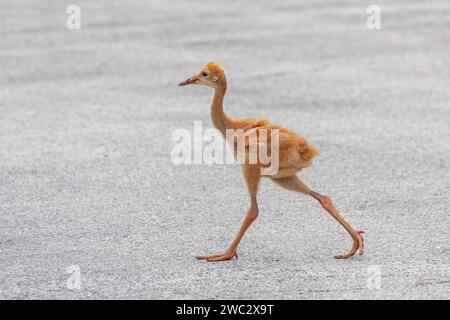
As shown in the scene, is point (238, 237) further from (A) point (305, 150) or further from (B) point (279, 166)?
(A) point (305, 150)

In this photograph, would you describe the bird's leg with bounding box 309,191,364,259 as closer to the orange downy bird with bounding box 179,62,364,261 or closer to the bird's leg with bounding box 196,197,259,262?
the orange downy bird with bounding box 179,62,364,261

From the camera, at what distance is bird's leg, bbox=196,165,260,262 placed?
5.55 meters

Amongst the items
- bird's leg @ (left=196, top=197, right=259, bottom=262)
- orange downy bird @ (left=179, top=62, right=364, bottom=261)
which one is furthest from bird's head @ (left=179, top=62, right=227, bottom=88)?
bird's leg @ (left=196, top=197, right=259, bottom=262)

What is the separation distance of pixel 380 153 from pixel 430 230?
2.14 m

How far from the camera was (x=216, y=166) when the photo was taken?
8.14 metres

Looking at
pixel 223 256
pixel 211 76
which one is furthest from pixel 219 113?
pixel 223 256

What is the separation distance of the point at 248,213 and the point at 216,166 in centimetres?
247

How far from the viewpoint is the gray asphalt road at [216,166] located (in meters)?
5.59

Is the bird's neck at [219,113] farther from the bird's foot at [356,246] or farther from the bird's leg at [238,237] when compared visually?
the bird's foot at [356,246]

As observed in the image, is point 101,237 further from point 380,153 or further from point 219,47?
point 219,47

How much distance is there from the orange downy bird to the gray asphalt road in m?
0.15

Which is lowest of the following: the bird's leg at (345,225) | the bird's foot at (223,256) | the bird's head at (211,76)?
the bird's foot at (223,256)

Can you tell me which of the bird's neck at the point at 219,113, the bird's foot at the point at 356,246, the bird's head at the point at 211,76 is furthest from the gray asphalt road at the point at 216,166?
the bird's head at the point at 211,76

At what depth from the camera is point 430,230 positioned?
635 centimetres
